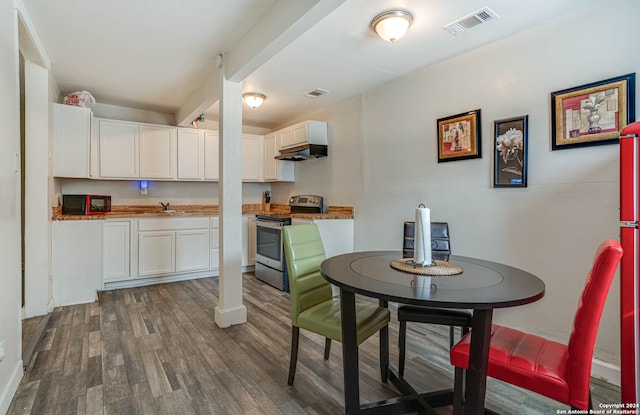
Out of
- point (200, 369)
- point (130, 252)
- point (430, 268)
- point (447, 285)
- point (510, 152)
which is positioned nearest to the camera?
point (447, 285)

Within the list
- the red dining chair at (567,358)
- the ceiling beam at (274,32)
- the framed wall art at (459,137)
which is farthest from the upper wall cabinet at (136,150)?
the red dining chair at (567,358)

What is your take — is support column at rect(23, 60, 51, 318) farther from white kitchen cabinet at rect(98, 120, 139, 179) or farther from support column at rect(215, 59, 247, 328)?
support column at rect(215, 59, 247, 328)

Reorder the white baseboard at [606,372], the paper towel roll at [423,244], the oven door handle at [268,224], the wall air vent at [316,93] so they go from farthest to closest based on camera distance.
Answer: the oven door handle at [268,224]
the wall air vent at [316,93]
the white baseboard at [606,372]
the paper towel roll at [423,244]

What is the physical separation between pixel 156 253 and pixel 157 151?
4.76 ft

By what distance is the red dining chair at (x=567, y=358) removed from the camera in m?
1.18

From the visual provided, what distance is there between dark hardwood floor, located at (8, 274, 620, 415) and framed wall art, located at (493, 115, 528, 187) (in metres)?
1.36

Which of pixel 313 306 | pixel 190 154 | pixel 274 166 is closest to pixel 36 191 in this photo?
pixel 190 154

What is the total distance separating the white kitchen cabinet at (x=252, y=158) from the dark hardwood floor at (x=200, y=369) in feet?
8.52

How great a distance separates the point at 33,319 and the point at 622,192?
446 centimetres

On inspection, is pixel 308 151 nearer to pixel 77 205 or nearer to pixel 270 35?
pixel 270 35

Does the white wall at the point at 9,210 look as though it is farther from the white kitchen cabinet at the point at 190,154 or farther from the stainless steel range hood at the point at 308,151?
the stainless steel range hood at the point at 308,151

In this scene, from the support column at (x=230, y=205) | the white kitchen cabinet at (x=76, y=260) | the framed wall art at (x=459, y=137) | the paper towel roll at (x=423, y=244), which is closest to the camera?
the paper towel roll at (x=423, y=244)

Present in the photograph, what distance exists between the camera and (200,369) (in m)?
2.12

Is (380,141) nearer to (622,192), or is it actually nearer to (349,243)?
(349,243)
